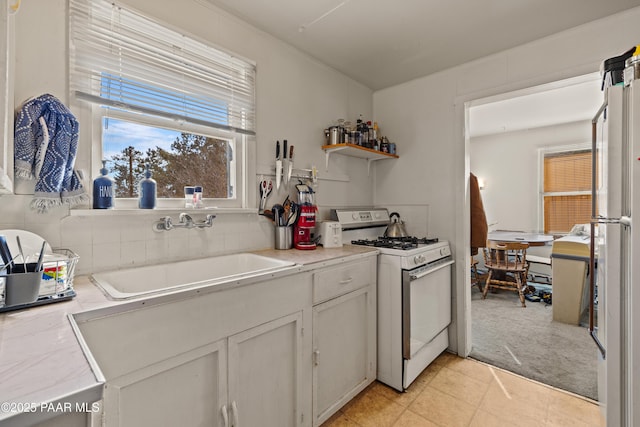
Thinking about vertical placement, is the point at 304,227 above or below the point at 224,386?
above

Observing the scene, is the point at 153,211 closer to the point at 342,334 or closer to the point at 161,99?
the point at 161,99

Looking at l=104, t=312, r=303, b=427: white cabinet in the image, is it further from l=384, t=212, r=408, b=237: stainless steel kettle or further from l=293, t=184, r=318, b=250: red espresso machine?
l=384, t=212, r=408, b=237: stainless steel kettle

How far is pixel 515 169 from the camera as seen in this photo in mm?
5234

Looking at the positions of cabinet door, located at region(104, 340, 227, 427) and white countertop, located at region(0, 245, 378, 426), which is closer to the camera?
white countertop, located at region(0, 245, 378, 426)

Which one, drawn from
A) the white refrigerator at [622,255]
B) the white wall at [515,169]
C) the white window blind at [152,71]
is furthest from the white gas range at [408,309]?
the white wall at [515,169]

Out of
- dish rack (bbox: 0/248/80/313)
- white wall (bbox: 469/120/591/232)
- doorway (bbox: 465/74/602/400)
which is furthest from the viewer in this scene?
white wall (bbox: 469/120/591/232)

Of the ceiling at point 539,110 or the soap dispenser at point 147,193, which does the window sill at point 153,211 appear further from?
the ceiling at point 539,110

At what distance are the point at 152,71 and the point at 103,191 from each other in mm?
690

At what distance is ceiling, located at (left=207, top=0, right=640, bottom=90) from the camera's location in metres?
1.79

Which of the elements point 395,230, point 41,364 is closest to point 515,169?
point 395,230

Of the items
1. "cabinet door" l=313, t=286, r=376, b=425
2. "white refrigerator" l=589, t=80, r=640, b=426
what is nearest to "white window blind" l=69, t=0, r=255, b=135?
"cabinet door" l=313, t=286, r=376, b=425

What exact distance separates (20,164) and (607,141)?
2298 mm

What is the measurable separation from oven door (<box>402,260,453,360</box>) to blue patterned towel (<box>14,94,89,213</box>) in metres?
1.87

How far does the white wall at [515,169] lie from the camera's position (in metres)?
4.91
